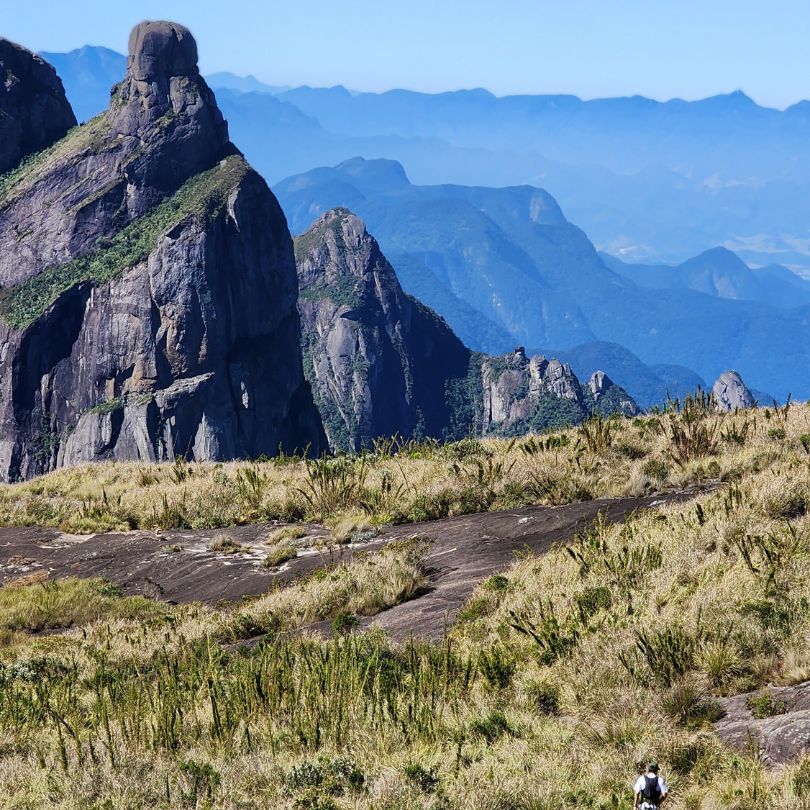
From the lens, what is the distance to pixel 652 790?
582 centimetres

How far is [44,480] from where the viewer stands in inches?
978

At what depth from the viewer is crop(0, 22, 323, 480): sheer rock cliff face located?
177 metres

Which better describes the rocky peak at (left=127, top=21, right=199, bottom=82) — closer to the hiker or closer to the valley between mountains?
the valley between mountains

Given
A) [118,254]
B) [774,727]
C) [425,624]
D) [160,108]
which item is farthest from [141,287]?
[774,727]

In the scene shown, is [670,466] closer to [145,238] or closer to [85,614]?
[85,614]

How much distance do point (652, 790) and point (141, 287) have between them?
184 m

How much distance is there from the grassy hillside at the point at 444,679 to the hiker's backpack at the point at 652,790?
1.32 m

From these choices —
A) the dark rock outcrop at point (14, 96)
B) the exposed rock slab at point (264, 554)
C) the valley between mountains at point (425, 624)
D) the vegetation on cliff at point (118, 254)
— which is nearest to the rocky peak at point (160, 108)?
the vegetation on cliff at point (118, 254)

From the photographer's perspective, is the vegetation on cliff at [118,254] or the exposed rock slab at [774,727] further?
the vegetation on cliff at [118,254]

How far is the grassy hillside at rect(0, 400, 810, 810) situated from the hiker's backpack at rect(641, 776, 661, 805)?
1.32 m

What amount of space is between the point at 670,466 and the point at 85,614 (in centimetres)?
1042

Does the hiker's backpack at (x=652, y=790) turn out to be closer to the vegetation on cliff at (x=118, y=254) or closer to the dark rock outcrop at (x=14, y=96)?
the vegetation on cliff at (x=118, y=254)

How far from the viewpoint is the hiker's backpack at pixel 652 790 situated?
5793mm

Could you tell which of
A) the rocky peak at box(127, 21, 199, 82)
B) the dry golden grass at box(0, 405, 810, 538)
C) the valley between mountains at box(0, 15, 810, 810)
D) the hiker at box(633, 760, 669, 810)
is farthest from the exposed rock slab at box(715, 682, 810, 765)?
the rocky peak at box(127, 21, 199, 82)
